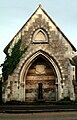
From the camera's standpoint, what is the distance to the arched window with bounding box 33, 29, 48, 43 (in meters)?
24.8

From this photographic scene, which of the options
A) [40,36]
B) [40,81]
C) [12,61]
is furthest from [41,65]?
[12,61]

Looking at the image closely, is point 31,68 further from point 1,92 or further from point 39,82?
point 1,92

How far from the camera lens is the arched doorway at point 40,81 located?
81.5ft

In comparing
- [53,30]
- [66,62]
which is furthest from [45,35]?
[66,62]

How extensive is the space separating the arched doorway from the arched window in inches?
55.1

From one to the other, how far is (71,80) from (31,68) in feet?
11.8

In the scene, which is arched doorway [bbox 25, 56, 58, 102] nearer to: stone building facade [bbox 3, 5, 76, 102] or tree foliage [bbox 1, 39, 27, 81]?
stone building facade [bbox 3, 5, 76, 102]

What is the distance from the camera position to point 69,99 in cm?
2344

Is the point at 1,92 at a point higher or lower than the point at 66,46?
lower

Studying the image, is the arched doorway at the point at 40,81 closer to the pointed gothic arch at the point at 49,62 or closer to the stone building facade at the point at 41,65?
the stone building facade at the point at 41,65

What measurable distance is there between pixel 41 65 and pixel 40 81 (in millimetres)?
1330

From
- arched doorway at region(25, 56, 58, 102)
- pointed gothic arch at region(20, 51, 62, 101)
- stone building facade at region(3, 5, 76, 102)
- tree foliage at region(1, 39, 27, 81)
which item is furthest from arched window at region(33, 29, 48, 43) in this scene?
arched doorway at region(25, 56, 58, 102)

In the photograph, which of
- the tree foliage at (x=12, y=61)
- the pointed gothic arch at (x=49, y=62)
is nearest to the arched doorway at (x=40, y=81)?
the pointed gothic arch at (x=49, y=62)

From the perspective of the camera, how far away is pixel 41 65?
993 inches
